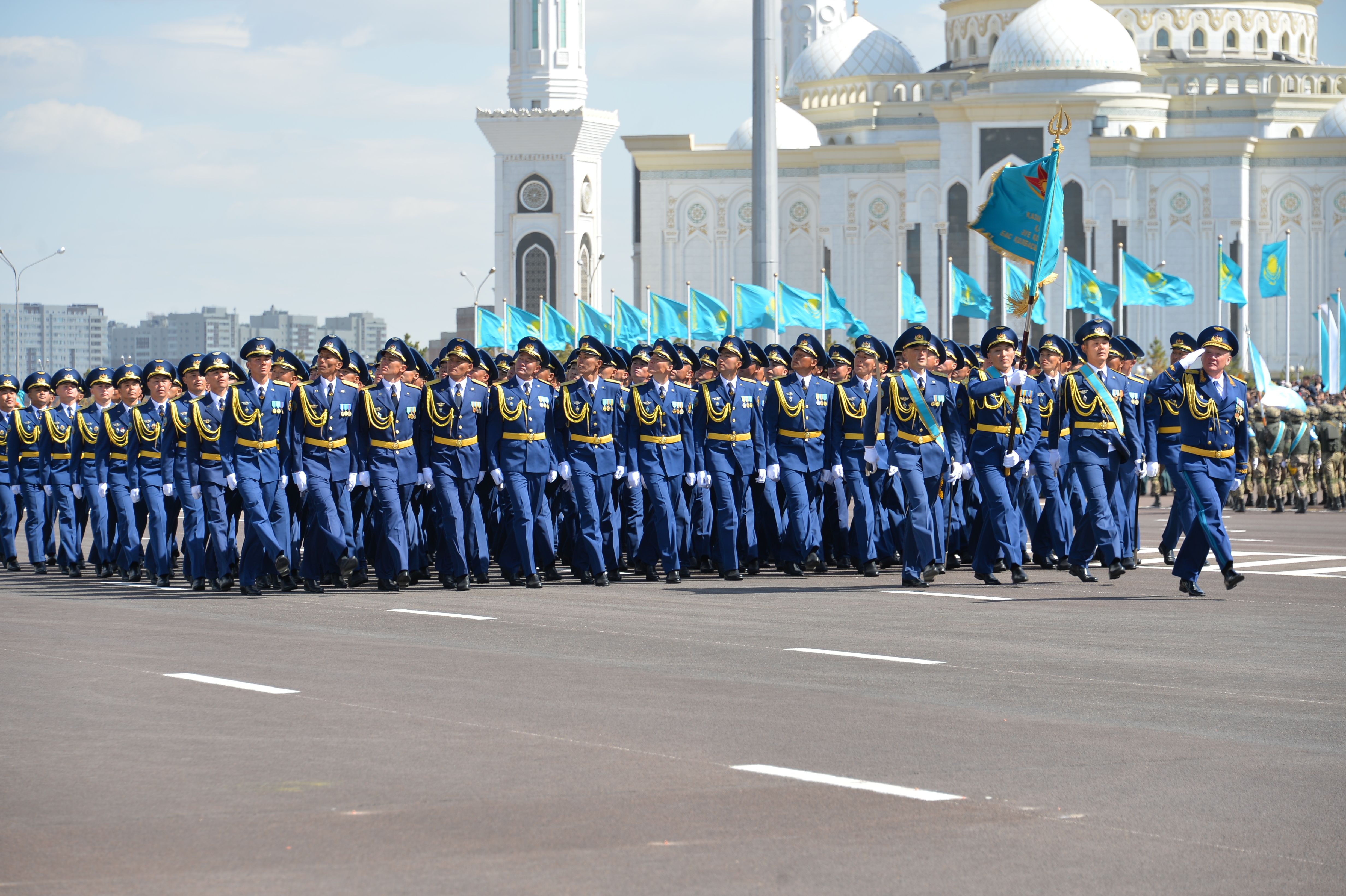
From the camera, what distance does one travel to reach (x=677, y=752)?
7.64m

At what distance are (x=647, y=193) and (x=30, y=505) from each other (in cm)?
6455

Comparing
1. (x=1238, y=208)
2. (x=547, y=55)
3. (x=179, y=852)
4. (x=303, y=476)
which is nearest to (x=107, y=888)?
(x=179, y=852)

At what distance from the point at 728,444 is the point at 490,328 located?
28.1m

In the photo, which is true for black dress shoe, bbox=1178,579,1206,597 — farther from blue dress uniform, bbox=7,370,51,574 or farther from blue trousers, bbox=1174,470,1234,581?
blue dress uniform, bbox=7,370,51,574

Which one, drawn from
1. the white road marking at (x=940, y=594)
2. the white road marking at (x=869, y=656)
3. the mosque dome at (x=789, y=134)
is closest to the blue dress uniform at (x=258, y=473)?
the white road marking at (x=940, y=594)

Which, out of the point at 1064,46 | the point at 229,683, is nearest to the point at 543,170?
the point at 1064,46

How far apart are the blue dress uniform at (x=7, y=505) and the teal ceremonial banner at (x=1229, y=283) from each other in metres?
29.9

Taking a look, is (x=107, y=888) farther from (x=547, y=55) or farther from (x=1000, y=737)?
(x=547, y=55)

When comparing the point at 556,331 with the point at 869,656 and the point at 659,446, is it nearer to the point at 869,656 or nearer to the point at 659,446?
the point at 659,446

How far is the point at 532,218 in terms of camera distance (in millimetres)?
90875

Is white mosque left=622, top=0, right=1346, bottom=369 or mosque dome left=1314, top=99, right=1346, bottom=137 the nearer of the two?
white mosque left=622, top=0, right=1346, bottom=369

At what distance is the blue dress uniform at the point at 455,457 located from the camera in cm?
1491

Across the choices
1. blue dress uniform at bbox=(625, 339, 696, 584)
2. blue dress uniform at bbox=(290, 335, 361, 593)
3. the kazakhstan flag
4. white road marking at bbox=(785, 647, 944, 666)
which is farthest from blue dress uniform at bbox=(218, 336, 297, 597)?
the kazakhstan flag

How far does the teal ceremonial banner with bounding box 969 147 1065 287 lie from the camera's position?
17.2 meters
